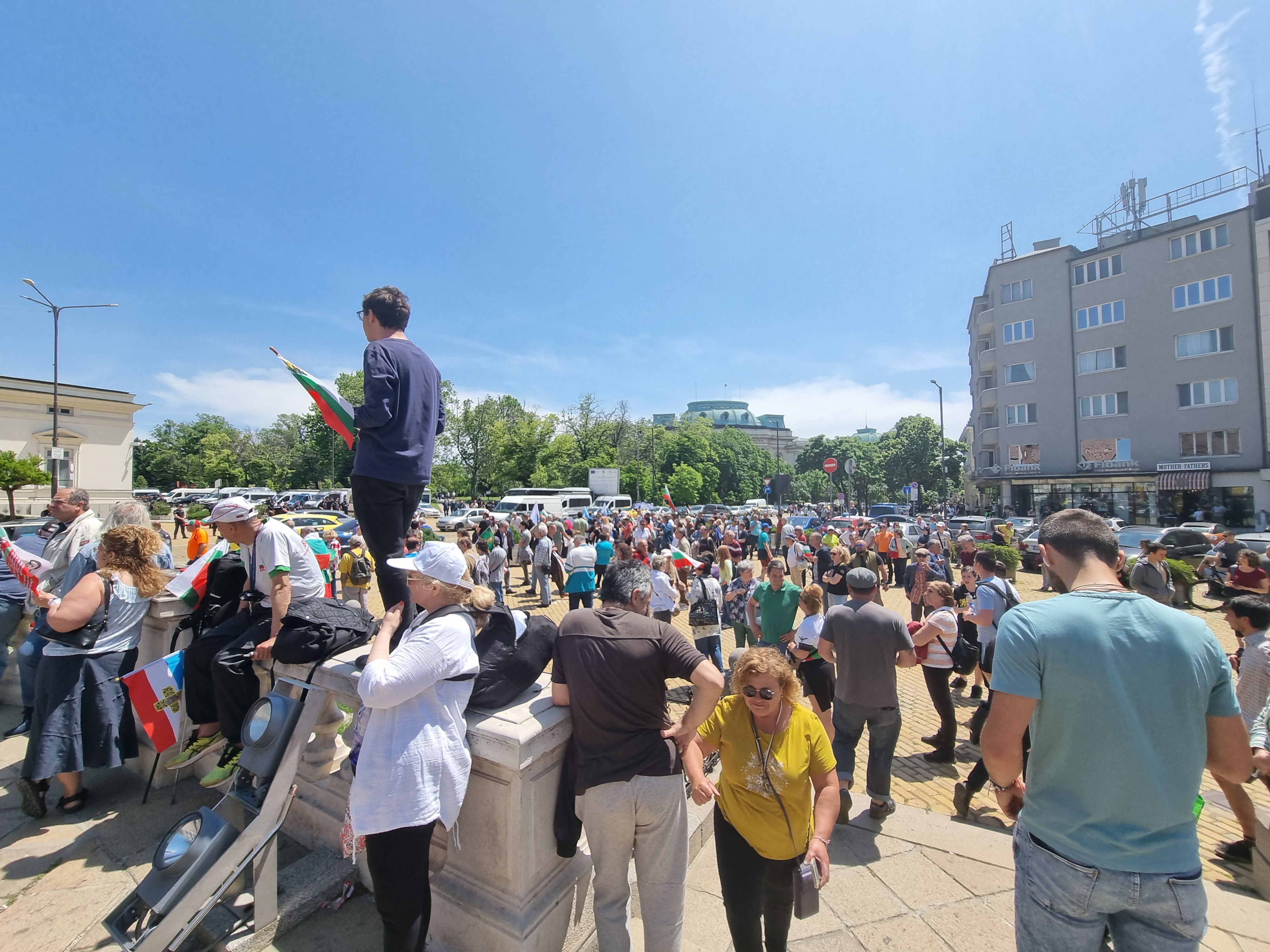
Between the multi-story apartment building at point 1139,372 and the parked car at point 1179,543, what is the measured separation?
18.9 meters

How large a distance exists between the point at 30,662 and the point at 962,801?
708 cm

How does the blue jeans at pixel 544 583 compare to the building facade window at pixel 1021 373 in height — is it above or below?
below

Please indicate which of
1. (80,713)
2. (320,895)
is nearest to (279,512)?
(80,713)

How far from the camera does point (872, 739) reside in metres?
4.23

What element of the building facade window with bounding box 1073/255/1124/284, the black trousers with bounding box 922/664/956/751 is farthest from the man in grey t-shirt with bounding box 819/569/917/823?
the building facade window with bounding box 1073/255/1124/284

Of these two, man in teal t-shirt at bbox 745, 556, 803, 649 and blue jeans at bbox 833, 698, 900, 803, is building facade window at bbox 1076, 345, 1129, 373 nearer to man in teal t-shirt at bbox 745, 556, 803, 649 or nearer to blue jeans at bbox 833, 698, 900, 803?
man in teal t-shirt at bbox 745, 556, 803, 649

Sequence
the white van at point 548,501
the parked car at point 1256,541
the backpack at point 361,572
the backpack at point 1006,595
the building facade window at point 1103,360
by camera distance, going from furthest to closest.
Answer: the building facade window at point 1103,360
the white van at point 548,501
the parked car at point 1256,541
the backpack at point 361,572
the backpack at point 1006,595

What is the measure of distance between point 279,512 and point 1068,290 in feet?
156

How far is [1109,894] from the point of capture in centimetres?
168

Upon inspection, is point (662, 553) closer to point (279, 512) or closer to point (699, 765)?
point (699, 765)

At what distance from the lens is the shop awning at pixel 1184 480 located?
29.8 meters

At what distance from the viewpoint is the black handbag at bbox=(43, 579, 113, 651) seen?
342 centimetres

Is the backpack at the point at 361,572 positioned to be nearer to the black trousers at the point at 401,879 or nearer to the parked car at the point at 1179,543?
the black trousers at the point at 401,879

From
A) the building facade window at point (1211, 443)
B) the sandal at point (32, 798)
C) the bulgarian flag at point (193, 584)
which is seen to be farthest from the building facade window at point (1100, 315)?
the sandal at point (32, 798)
